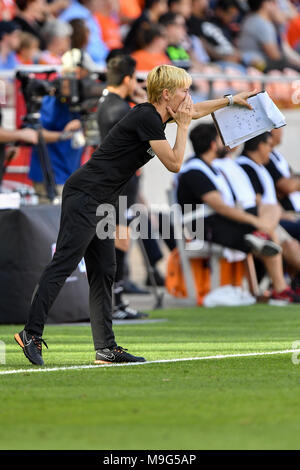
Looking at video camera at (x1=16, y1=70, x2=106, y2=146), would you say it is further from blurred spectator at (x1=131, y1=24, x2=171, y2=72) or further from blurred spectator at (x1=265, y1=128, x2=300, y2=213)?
blurred spectator at (x1=131, y1=24, x2=171, y2=72)

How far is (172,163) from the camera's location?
22.5 ft

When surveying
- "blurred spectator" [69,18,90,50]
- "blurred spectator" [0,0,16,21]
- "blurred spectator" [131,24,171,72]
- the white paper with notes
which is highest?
"blurred spectator" [0,0,16,21]

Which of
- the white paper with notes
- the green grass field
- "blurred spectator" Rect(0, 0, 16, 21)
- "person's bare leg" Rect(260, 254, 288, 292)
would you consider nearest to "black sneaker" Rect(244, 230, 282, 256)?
"person's bare leg" Rect(260, 254, 288, 292)

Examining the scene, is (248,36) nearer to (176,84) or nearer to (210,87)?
(210,87)

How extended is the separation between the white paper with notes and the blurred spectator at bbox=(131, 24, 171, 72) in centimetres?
881

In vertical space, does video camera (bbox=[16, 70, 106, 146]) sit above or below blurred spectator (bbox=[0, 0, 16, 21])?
below

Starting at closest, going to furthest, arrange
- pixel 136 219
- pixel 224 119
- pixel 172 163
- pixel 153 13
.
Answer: pixel 172 163, pixel 224 119, pixel 136 219, pixel 153 13

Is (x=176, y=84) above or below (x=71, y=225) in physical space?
above

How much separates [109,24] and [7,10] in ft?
6.74

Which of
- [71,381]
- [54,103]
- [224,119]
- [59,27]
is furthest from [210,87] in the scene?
[71,381]

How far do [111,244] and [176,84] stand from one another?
1087mm

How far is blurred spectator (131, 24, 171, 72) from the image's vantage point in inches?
639

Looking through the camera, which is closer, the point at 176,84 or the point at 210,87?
the point at 176,84

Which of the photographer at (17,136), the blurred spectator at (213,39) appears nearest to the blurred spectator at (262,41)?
the blurred spectator at (213,39)
